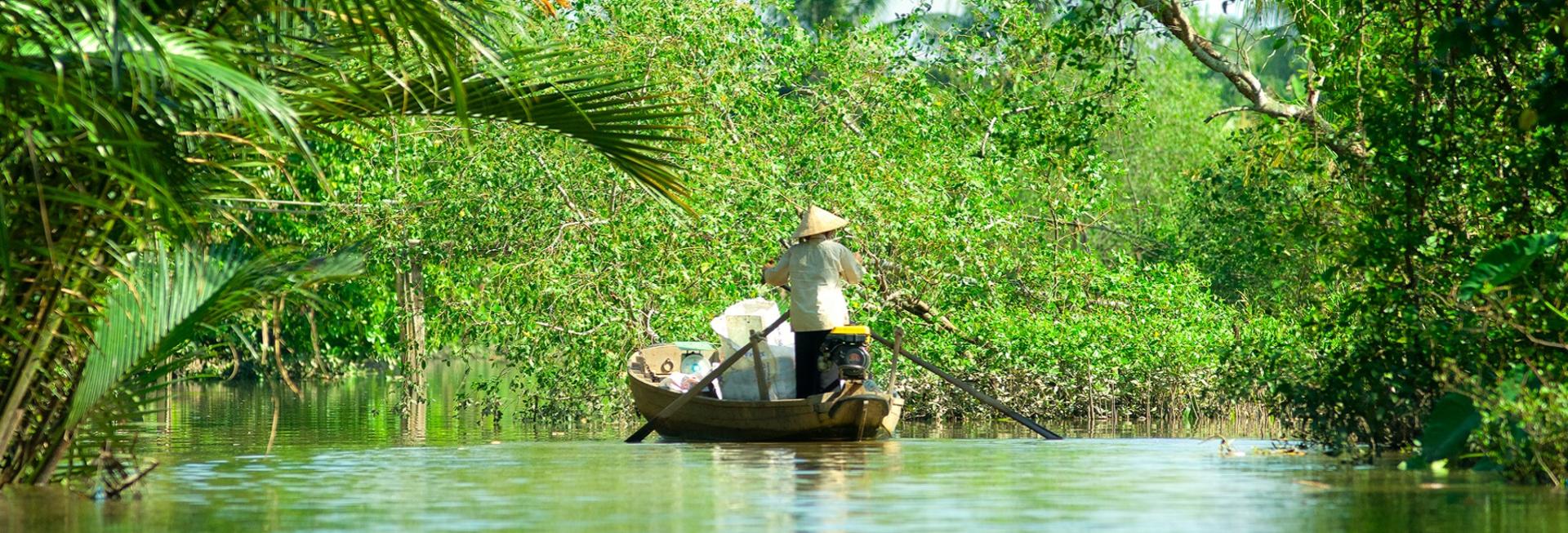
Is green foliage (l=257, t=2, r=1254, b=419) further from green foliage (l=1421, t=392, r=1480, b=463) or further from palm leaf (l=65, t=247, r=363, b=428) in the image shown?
palm leaf (l=65, t=247, r=363, b=428)

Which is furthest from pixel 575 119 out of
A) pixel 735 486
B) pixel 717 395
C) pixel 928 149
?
pixel 928 149

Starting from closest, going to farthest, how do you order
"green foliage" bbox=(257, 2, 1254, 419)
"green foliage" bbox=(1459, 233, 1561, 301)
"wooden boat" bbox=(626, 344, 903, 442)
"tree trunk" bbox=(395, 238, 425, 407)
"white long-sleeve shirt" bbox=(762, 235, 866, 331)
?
"green foliage" bbox=(1459, 233, 1561, 301)
"wooden boat" bbox=(626, 344, 903, 442)
"white long-sleeve shirt" bbox=(762, 235, 866, 331)
"green foliage" bbox=(257, 2, 1254, 419)
"tree trunk" bbox=(395, 238, 425, 407)

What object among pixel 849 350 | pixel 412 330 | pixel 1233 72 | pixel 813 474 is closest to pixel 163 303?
pixel 813 474

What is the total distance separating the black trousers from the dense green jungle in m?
2.08

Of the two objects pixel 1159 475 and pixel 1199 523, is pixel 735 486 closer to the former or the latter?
pixel 1159 475

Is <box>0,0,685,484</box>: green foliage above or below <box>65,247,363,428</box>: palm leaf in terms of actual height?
above

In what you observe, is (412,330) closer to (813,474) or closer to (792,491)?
(813,474)

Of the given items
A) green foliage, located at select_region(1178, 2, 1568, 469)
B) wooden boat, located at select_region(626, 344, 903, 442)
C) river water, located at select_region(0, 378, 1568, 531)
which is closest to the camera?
river water, located at select_region(0, 378, 1568, 531)

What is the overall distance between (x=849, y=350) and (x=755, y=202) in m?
6.57

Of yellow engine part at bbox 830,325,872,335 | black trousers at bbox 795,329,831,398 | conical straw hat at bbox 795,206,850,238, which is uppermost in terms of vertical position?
conical straw hat at bbox 795,206,850,238

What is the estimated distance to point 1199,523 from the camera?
883 cm

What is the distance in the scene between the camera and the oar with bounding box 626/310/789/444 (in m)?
17.0

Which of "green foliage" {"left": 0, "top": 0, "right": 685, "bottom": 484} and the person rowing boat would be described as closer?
"green foliage" {"left": 0, "top": 0, "right": 685, "bottom": 484}

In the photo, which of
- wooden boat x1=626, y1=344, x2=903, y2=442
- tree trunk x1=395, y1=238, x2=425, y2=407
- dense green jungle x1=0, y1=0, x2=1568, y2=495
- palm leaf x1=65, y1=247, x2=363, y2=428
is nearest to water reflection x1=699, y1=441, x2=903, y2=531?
wooden boat x1=626, y1=344, x2=903, y2=442
